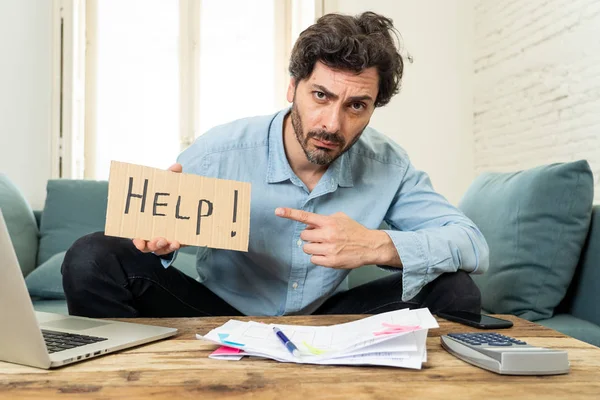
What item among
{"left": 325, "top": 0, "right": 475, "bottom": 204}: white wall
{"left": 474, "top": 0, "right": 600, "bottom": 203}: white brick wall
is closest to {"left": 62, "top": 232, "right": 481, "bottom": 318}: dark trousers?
{"left": 474, "top": 0, "right": 600, "bottom": 203}: white brick wall

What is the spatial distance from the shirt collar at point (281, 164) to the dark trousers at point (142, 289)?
29cm

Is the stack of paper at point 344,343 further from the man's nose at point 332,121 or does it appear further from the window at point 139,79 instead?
the window at point 139,79

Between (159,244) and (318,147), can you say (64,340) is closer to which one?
(159,244)

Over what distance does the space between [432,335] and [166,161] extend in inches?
123

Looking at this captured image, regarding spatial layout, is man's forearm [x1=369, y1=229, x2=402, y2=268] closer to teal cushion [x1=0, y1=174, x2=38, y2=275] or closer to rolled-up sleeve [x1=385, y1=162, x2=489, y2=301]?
rolled-up sleeve [x1=385, y1=162, x2=489, y2=301]

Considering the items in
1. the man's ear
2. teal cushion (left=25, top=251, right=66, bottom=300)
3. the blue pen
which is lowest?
teal cushion (left=25, top=251, right=66, bottom=300)

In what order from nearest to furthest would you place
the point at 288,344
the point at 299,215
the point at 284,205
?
the point at 288,344 < the point at 299,215 < the point at 284,205

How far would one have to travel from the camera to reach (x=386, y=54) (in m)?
1.44

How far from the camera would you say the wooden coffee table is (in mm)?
655

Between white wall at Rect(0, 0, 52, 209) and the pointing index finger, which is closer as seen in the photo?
the pointing index finger

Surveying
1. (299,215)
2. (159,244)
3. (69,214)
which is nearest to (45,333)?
(159,244)

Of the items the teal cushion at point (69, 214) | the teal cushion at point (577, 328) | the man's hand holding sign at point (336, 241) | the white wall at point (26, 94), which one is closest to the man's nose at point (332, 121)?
the man's hand holding sign at point (336, 241)

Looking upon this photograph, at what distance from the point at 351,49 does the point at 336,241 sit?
0.48 meters

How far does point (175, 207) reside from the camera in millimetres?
1010
